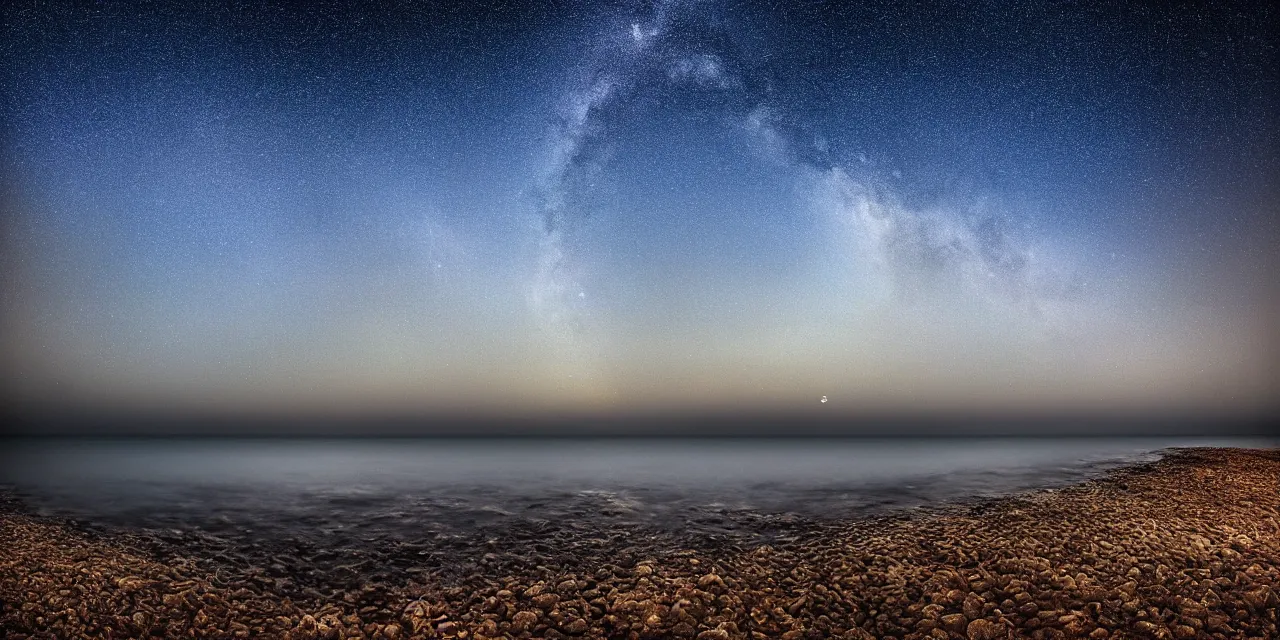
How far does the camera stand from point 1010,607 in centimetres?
888

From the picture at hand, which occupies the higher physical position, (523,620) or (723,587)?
(723,587)

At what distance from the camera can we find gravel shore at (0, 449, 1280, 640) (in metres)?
8.50

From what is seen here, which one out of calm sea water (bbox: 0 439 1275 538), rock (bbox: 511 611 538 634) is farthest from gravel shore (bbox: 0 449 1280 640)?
calm sea water (bbox: 0 439 1275 538)

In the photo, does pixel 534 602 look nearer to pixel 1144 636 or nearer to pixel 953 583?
pixel 953 583

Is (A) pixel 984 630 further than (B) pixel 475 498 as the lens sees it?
No

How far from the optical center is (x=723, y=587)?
9789 millimetres

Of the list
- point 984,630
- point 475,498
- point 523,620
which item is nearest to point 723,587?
point 523,620

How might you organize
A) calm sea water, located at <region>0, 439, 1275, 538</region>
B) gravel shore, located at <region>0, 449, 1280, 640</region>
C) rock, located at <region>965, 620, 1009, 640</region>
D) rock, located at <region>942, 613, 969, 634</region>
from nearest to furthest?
rock, located at <region>965, 620, 1009, 640</region> < rock, located at <region>942, 613, 969, 634</region> < gravel shore, located at <region>0, 449, 1280, 640</region> < calm sea water, located at <region>0, 439, 1275, 538</region>

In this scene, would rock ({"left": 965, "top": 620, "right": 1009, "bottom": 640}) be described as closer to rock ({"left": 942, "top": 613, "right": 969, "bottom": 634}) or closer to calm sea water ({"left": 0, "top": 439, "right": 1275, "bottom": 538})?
rock ({"left": 942, "top": 613, "right": 969, "bottom": 634})

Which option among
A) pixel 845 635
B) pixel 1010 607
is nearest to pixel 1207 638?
pixel 1010 607

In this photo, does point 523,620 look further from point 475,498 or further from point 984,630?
point 475,498

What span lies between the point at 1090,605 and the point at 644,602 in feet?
22.5

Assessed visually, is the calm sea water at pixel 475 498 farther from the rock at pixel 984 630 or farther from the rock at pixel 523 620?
the rock at pixel 984 630

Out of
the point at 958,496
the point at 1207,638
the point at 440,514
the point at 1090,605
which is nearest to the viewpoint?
the point at 1207,638
